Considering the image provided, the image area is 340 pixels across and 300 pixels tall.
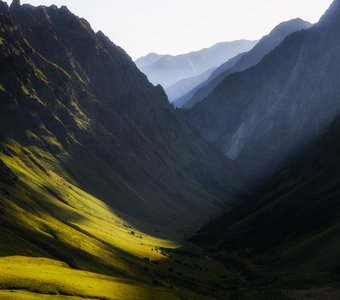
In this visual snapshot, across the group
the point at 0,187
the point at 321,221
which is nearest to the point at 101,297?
the point at 0,187

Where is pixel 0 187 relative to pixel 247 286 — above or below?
above

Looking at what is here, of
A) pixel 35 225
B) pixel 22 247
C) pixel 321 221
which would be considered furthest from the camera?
pixel 321 221

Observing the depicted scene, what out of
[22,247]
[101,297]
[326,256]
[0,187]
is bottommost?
[101,297]

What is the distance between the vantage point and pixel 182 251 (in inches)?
7490

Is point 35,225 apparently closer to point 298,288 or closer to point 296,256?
point 298,288

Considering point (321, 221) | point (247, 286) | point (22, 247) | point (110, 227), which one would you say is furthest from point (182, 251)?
point (22, 247)

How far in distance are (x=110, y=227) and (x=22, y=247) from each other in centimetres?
10278

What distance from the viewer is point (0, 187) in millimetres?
138625

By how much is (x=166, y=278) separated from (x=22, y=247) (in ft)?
114

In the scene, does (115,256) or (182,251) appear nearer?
(115,256)

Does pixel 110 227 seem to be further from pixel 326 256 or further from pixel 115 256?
pixel 326 256

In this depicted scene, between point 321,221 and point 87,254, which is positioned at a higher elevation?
point 321,221

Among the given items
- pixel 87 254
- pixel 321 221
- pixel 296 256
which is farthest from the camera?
pixel 321 221

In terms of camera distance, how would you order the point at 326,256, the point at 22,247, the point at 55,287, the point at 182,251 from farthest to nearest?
the point at 182,251, the point at 326,256, the point at 22,247, the point at 55,287
